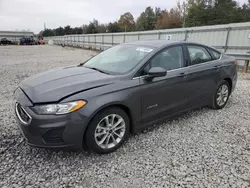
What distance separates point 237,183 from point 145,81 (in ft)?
5.46

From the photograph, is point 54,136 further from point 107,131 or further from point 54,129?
point 107,131

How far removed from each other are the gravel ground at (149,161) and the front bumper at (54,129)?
1.12 feet

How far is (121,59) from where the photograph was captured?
316cm

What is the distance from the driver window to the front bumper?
1429mm

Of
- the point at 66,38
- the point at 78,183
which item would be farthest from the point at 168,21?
the point at 78,183

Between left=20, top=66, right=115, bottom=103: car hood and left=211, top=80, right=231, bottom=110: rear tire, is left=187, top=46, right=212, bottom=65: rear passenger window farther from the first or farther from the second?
left=20, top=66, right=115, bottom=103: car hood

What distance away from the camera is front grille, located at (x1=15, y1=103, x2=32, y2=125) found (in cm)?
220

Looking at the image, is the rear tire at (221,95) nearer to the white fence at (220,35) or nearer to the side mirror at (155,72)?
the side mirror at (155,72)

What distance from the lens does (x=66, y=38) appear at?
136ft

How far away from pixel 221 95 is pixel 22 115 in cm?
382

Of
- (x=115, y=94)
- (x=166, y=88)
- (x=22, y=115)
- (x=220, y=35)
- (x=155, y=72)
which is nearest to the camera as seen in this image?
(x=22, y=115)

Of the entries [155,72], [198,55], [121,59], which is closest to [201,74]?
[198,55]

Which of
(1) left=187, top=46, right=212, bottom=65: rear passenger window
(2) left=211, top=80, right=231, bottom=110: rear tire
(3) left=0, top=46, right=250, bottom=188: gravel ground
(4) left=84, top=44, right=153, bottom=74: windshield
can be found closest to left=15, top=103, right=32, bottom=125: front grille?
(3) left=0, top=46, right=250, bottom=188: gravel ground

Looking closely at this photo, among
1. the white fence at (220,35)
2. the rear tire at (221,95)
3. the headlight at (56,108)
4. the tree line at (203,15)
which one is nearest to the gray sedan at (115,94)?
the headlight at (56,108)
